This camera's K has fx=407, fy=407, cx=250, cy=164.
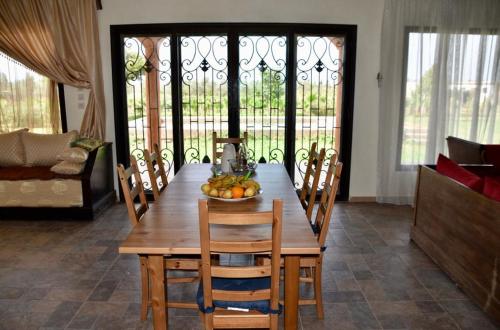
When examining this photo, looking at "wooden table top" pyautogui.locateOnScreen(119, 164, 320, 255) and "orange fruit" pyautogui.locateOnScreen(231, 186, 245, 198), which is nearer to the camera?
"wooden table top" pyautogui.locateOnScreen(119, 164, 320, 255)

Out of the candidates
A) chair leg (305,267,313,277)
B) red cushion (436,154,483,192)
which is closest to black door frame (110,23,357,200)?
red cushion (436,154,483,192)

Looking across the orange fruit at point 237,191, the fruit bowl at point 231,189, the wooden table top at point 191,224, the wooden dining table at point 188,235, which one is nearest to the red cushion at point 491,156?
the wooden table top at point 191,224

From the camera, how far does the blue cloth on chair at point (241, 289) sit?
6.21ft

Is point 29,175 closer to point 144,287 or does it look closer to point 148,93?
point 148,93

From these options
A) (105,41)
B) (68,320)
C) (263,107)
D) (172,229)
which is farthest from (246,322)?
(105,41)

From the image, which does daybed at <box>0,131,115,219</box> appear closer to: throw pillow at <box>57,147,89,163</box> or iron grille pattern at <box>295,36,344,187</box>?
throw pillow at <box>57,147,89,163</box>

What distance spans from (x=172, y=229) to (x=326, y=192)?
993mm

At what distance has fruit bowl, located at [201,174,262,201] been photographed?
248 cm

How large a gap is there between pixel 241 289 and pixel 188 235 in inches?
14.7

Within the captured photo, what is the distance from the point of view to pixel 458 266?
9.57 ft

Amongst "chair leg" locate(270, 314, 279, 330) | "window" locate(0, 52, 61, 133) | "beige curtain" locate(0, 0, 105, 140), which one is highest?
"beige curtain" locate(0, 0, 105, 140)

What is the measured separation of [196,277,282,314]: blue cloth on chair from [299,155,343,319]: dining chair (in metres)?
0.44

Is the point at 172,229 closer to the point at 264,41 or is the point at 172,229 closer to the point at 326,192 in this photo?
the point at 326,192

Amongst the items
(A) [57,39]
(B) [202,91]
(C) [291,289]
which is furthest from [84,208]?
(C) [291,289]
